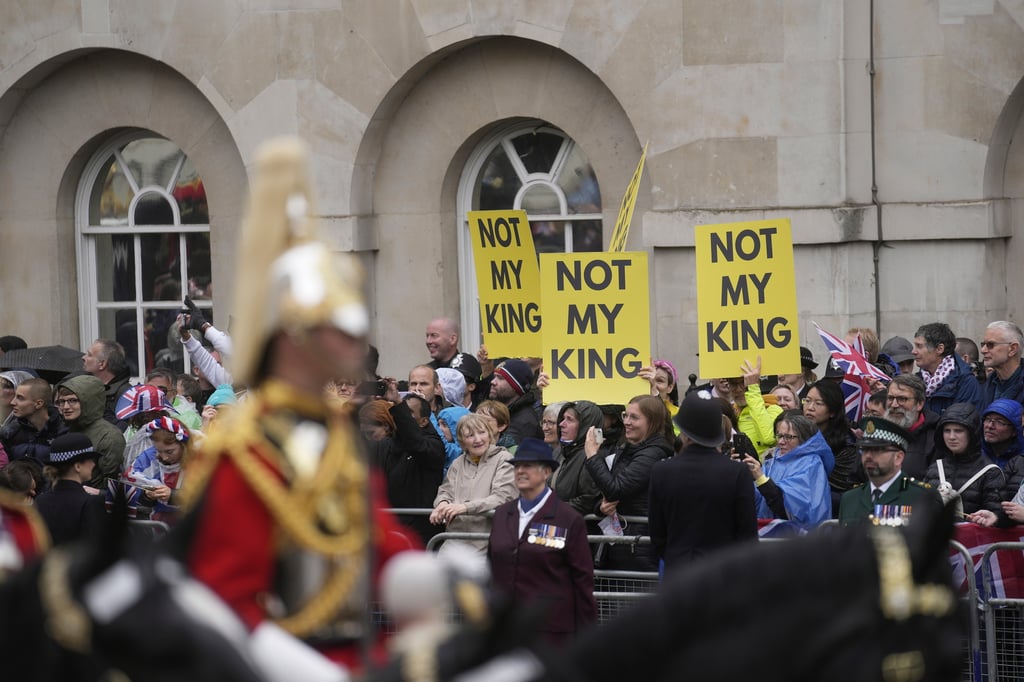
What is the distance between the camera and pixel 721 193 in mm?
14609

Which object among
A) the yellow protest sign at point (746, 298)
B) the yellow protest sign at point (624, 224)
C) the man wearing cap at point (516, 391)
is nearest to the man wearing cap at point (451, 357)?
the man wearing cap at point (516, 391)

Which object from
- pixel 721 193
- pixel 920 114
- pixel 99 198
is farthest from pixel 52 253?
pixel 920 114

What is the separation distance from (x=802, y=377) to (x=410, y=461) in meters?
3.13

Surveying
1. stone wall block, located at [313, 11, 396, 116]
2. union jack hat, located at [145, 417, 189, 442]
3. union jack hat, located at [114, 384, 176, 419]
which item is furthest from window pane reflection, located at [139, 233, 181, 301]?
union jack hat, located at [145, 417, 189, 442]

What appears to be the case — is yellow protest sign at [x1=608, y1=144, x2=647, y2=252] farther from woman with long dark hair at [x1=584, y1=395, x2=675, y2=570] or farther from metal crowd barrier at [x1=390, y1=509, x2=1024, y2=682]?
metal crowd barrier at [x1=390, y1=509, x2=1024, y2=682]

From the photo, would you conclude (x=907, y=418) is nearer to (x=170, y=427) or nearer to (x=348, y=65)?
(x=170, y=427)

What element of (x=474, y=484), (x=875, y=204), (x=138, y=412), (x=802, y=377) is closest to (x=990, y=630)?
(x=474, y=484)

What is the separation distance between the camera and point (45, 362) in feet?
47.4

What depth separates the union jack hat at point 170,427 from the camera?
10.7 meters

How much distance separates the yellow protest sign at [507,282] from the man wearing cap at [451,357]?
0.30 meters

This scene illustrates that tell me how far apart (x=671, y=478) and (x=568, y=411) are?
6.91 ft

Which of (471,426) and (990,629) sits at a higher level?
(471,426)

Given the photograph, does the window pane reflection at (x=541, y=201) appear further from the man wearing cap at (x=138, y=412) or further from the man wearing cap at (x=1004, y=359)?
the man wearing cap at (x=1004, y=359)

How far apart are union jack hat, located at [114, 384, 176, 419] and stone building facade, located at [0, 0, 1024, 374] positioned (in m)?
4.22
